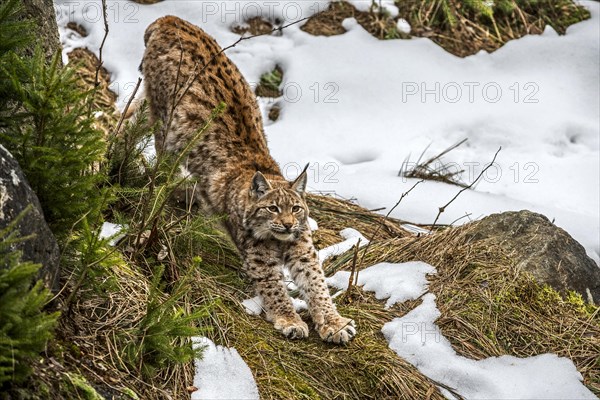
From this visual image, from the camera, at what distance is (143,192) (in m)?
4.16

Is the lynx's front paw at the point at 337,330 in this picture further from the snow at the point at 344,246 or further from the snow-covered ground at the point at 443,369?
the snow at the point at 344,246

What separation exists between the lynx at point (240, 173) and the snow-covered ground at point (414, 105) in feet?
3.83

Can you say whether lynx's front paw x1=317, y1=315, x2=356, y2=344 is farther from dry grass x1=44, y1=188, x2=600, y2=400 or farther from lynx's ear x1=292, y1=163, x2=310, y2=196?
lynx's ear x1=292, y1=163, x2=310, y2=196

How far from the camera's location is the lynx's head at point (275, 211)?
15.6ft

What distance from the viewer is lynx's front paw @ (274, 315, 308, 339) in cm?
418

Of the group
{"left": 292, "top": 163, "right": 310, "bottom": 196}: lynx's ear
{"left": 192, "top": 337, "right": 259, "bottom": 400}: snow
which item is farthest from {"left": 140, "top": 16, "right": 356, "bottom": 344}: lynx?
{"left": 192, "top": 337, "right": 259, "bottom": 400}: snow

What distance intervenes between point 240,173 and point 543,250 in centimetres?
201

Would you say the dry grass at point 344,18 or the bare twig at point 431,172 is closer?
→ the bare twig at point 431,172

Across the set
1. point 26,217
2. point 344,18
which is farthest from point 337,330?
point 344,18

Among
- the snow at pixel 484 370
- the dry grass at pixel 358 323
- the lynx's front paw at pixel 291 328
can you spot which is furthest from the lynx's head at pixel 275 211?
the snow at pixel 484 370

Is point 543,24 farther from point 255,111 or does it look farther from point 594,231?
point 255,111

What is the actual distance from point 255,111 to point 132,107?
105 centimetres
